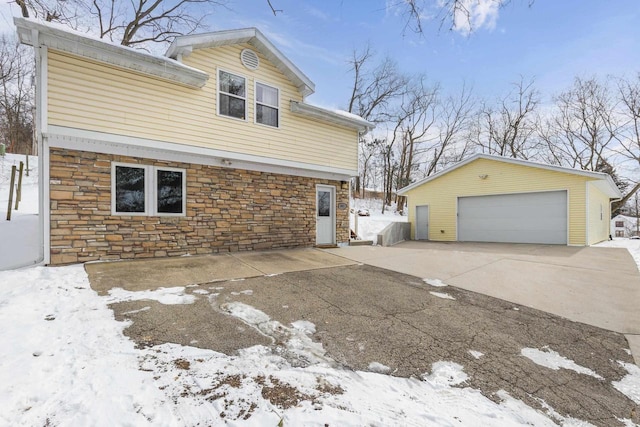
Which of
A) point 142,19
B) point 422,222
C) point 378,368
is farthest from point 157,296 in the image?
point 142,19

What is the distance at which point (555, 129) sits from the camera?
22547mm

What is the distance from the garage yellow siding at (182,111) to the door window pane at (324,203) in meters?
0.98

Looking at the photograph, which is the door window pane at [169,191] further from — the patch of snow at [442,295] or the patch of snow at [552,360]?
the patch of snow at [552,360]

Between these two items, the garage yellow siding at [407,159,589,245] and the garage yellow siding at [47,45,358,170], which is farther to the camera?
the garage yellow siding at [407,159,589,245]

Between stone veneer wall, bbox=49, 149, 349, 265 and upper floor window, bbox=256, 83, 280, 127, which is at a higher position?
upper floor window, bbox=256, 83, 280, 127

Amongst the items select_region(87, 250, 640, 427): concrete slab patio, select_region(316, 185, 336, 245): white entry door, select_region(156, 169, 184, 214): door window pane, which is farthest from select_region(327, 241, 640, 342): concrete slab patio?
select_region(156, 169, 184, 214): door window pane

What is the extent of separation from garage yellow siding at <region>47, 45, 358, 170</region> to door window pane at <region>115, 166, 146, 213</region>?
0.79 m

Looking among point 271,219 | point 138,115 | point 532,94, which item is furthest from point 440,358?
point 532,94

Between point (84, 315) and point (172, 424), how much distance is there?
2.21m

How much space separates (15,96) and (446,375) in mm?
27629

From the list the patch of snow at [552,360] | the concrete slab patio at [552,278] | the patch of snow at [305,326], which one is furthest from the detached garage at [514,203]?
the patch of snow at [305,326]

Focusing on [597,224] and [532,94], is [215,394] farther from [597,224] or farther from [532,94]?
[532,94]

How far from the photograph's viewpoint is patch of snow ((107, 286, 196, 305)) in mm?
3539

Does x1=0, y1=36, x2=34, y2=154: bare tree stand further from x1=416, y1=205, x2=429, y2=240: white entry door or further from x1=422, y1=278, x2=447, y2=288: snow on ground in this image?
x1=416, y1=205, x2=429, y2=240: white entry door
